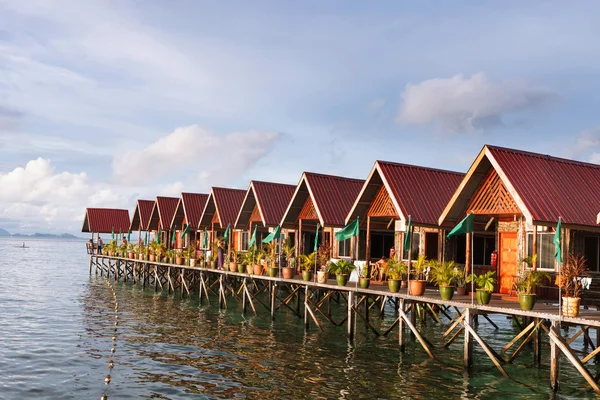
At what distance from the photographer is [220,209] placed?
4188 cm

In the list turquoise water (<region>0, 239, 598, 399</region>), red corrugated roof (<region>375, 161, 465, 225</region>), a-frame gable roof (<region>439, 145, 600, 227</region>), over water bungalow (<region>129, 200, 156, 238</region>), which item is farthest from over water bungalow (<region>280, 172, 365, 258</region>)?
over water bungalow (<region>129, 200, 156, 238</region>)

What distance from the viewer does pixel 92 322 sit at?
95.5 feet

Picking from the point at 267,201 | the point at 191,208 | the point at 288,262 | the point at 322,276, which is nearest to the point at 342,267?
the point at 322,276

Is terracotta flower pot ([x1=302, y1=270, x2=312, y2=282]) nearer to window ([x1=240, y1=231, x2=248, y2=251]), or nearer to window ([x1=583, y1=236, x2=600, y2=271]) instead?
window ([x1=583, y1=236, x2=600, y2=271])

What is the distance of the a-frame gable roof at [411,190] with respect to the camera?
2542cm

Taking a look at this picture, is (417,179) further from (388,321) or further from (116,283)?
(116,283)

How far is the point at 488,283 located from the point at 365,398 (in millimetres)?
5488

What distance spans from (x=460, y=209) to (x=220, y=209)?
2155cm

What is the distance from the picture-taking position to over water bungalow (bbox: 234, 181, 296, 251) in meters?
36.8

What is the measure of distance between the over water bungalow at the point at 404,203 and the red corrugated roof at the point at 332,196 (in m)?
1.43

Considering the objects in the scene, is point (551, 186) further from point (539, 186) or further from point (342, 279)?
point (342, 279)

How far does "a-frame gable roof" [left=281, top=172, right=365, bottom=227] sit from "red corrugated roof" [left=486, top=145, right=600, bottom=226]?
10.7m

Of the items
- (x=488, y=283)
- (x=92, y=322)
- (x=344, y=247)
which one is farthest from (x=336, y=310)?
(x=488, y=283)

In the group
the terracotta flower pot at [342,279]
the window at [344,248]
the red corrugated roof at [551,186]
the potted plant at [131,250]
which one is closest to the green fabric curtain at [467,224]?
the red corrugated roof at [551,186]
